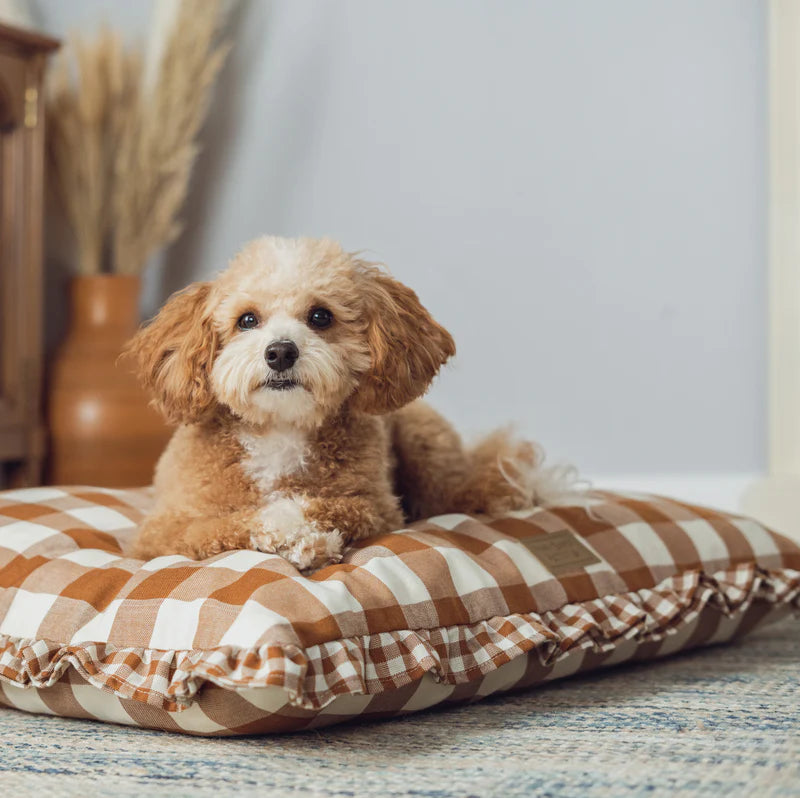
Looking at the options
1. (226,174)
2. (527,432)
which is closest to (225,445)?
(527,432)

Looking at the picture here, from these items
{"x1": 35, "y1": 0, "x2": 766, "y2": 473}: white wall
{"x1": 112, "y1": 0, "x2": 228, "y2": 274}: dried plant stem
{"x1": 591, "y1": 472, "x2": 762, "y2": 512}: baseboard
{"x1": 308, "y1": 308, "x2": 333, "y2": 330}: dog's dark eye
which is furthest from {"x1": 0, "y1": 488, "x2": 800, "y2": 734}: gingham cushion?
{"x1": 112, "y1": 0, "x2": 228, "y2": 274}: dried plant stem

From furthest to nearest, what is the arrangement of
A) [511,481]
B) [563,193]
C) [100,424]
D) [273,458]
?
[100,424] → [563,193] → [511,481] → [273,458]

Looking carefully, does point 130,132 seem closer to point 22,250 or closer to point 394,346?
point 22,250

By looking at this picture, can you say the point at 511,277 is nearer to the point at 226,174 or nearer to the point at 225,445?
the point at 226,174

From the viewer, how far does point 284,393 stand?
1.55 metres

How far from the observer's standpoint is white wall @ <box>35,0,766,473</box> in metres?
2.76

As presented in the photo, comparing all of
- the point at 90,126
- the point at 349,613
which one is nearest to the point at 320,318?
the point at 349,613

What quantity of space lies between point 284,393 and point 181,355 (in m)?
0.18

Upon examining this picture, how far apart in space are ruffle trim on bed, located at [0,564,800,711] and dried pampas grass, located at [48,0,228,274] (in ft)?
7.34

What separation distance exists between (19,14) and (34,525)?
7.51 ft

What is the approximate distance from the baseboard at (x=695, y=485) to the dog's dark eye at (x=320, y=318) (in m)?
1.50

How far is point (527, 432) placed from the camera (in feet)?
10.0

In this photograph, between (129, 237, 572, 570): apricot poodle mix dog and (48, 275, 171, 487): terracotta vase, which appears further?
(48, 275, 171, 487): terracotta vase

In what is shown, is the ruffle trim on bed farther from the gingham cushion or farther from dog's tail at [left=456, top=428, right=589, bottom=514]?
dog's tail at [left=456, top=428, right=589, bottom=514]
